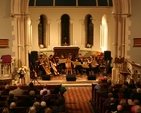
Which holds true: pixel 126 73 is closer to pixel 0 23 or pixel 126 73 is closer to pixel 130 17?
pixel 130 17

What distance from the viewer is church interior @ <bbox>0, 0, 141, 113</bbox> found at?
543 inches

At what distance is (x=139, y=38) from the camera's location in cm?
1444

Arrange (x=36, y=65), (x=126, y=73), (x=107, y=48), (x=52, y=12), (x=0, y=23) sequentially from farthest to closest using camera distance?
(x=52, y=12) < (x=107, y=48) < (x=36, y=65) < (x=0, y=23) < (x=126, y=73)

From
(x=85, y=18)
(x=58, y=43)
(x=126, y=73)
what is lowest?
(x=126, y=73)

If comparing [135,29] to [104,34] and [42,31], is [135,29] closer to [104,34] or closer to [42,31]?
[104,34]

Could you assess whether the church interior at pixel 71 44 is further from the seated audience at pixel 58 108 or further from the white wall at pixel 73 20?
the seated audience at pixel 58 108

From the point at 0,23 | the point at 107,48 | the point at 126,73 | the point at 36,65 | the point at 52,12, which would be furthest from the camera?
the point at 52,12

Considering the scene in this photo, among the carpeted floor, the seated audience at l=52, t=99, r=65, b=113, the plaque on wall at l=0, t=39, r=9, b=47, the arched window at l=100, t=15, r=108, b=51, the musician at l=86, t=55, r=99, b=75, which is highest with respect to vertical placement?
the arched window at l=100, t=15, r=108, b=51

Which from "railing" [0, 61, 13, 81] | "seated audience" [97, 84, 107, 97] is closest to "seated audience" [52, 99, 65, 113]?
"seated audience" [97, 84, 107, 97]

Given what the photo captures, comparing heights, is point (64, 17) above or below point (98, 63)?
above

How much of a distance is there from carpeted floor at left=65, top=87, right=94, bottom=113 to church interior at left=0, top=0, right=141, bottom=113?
1.8 inches

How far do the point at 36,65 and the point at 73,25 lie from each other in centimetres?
514

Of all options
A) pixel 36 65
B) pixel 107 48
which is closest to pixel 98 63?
pixel 107 48

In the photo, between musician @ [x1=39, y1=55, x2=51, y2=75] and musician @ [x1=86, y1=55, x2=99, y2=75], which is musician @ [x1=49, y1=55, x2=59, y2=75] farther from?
musician @ [x1=86, y1=55, x2=99, y2=75]
